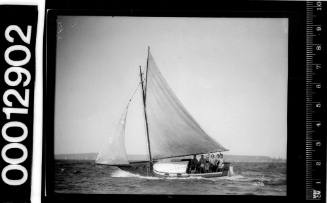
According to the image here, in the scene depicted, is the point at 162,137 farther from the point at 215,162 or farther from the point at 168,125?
the point at 215,162

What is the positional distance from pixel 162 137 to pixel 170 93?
0.18 m

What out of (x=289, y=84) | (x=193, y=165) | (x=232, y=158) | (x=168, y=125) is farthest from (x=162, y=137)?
(x=289, y=84)

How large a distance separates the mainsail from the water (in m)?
0.11

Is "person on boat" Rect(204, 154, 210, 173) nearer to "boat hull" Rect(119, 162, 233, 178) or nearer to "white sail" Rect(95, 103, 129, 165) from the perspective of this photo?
"boat hull" Rect(119, 162, 233, 178)

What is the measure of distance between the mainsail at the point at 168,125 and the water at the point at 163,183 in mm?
112

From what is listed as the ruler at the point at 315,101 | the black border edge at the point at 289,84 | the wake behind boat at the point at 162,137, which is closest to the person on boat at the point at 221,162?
the wake behind boat at the point at 162,137

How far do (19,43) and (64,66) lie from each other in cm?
19

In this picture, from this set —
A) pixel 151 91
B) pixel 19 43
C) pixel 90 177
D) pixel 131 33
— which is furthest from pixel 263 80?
pixel 19 43

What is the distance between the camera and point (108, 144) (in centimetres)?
143

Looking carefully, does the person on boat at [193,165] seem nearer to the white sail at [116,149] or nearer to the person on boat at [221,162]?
the person on boat at [221,162]

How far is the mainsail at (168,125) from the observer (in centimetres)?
145

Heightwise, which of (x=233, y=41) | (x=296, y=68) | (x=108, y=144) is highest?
(x=233, y=41)

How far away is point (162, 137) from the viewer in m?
1.47

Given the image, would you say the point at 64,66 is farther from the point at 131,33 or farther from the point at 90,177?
the point at 90,177
